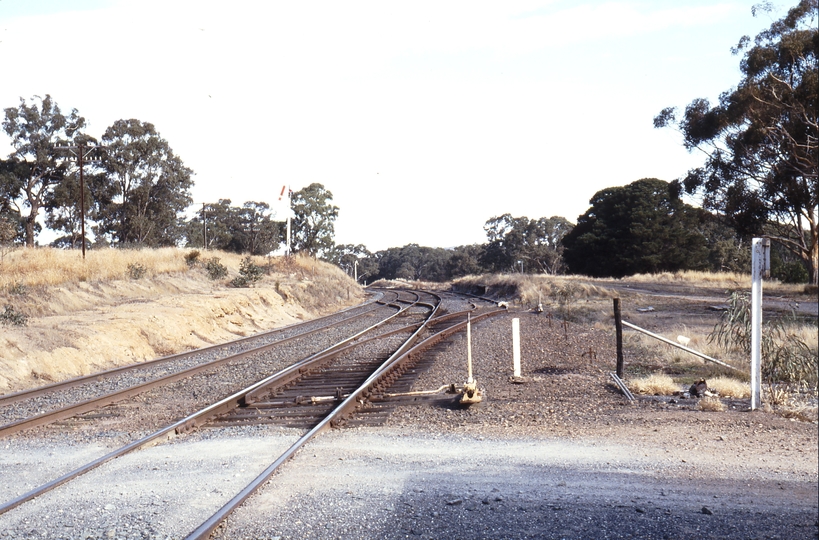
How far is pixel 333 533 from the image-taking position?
4.61 metres

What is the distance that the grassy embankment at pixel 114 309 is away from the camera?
1456 cm

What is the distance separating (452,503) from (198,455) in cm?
291

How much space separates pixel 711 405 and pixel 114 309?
1840 cm

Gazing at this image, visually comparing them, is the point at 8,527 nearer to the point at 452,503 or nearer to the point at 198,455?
the point at 198,455

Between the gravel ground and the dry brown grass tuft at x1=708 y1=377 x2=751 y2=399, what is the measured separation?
0.62m

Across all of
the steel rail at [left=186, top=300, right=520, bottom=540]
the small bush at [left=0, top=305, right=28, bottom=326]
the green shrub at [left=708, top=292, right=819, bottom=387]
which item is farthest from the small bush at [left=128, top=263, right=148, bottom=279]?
the green shrub at [left=708, top=292, right=819, bottom=387]

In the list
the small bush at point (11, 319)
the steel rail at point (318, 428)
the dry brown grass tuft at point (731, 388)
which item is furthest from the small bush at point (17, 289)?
the dry brown grass tuft at point (731, 388)

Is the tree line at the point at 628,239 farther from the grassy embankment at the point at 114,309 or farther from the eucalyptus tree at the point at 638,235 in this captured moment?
the grassy embankment at the point at 114,309

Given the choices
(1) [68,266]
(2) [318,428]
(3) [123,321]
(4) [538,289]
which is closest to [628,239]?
(4) [538,289]

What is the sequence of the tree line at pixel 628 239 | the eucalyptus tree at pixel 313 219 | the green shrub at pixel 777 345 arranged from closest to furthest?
the green shrub at pixel 777 345 → the tree line at pixel 628 239 → the eucalyptus tree at pixel 313 219

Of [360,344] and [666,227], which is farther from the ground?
[666,227]

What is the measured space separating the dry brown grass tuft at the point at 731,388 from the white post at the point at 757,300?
1.14 meters

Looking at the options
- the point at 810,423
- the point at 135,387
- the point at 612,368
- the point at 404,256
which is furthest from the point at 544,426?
the point at 404,256

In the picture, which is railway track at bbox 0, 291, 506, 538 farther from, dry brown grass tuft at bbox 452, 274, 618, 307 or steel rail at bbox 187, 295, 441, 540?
dry brown grass tuft at bbox 452, 274, 618, 307
